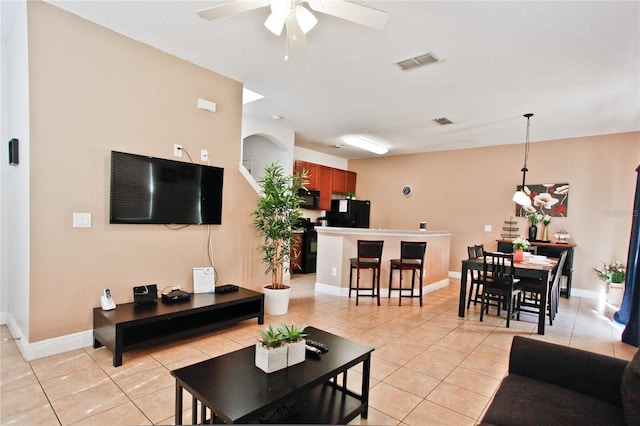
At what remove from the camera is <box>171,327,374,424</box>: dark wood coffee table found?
146 cm

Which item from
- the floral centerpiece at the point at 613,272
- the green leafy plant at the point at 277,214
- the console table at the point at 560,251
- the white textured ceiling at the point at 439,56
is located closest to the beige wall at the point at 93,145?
the white textured ceiling at the point at 439,56

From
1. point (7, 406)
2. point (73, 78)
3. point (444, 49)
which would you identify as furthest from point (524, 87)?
point (7, 406)

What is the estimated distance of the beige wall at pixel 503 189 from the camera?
209 inches

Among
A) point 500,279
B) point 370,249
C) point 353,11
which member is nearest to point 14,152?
point 353,11

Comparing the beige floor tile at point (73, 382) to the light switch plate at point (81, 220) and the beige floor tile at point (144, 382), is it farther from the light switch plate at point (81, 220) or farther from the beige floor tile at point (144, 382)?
the light switch plate at point (81, 220)

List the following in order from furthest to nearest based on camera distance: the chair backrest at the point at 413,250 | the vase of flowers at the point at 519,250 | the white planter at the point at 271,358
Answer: the chair backrest at the point at 413,250 < the vase of flowers at the point at 519,250 < the white planter at the point at 271,358

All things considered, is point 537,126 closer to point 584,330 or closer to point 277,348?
point 584,330

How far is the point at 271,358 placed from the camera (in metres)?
1.72

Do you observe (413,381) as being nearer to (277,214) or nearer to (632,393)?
(632,393)

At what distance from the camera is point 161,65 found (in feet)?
10.6

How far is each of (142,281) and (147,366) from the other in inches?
35.8

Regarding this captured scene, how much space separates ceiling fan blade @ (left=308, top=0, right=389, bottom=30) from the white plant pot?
2.96m

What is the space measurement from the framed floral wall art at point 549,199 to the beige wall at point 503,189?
9 cm

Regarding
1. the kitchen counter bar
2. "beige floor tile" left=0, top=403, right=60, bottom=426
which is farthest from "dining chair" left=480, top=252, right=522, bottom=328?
"beige floor tile" left=0, top=403, right=60, bottom=426
